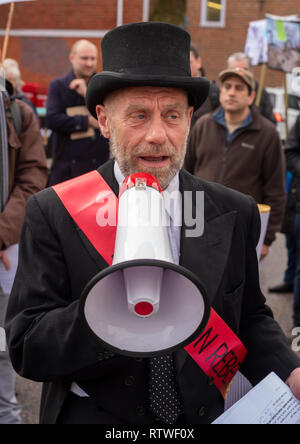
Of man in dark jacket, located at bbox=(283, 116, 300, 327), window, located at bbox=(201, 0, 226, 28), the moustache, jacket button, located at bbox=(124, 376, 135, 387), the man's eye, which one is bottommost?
man in dark jacket, located at bbox=(283, 116, 300, 327)

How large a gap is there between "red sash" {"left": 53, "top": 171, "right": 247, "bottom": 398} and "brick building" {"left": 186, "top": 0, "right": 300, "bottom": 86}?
57.0 feet

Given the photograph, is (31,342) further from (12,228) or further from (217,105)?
(217,105)

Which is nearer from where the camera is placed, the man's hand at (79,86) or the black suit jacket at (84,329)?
the black suit jacket at (84,329)

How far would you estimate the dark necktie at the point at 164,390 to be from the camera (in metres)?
1.64

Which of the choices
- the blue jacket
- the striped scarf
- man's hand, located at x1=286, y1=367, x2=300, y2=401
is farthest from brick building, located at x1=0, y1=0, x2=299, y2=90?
man's hand, located at x1=286, y1=367, x2=300, y2=401

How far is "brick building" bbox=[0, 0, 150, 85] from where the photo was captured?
18641mm

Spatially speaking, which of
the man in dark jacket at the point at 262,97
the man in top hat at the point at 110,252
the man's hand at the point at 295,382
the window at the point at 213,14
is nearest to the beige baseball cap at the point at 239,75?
the man in dark jacket at the point at 262,97

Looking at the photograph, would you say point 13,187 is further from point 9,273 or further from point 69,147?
point 69,147

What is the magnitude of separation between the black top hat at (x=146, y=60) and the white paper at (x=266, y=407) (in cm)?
94

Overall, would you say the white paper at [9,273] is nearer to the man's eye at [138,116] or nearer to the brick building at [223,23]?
the man's eye at [138,116]

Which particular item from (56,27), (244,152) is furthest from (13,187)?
(56,27)

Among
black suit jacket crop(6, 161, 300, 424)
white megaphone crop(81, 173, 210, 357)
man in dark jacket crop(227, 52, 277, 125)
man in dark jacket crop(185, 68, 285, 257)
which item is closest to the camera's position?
white megaphone crop(81, 173, 210, 357)

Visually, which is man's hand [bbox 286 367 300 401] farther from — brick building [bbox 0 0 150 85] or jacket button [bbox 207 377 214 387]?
brick building [bbox 0 0 150 85]
